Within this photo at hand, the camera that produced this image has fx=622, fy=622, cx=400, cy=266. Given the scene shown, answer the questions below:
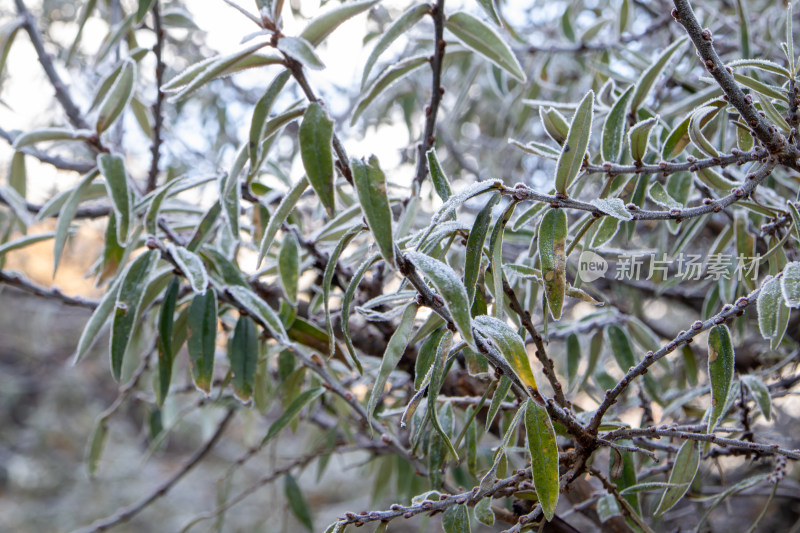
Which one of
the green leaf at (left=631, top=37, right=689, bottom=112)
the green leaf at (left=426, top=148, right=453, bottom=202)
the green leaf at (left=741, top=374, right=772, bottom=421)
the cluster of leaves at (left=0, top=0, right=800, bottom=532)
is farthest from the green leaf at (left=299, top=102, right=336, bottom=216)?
the green leaf at (left=741, top=374, right=772, bottom=421)

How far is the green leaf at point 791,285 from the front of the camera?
40 cm

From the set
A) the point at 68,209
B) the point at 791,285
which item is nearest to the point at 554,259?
the point at 791,285

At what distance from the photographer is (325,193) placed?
1.32 feet

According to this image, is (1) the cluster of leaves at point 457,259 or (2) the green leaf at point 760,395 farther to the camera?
(2) the green leaf at point 760,395

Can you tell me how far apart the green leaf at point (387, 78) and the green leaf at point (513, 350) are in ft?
0.82

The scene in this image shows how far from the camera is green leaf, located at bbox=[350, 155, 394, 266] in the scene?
35cm

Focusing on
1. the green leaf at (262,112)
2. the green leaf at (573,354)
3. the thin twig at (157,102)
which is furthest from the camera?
the green leaf at (573,354)

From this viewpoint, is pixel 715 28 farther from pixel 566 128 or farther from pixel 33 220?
pixel 33 220

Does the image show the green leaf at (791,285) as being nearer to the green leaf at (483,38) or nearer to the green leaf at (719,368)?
the green leaf at (719,368)

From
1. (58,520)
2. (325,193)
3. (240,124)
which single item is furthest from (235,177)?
(58,520)

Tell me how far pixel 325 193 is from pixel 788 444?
1.00 meters

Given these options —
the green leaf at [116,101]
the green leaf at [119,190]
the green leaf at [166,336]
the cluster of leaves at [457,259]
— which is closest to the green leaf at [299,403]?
the cluster of leaves at [457,259]

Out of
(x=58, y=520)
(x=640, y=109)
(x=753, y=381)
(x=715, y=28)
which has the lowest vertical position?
(x=58, y=520)

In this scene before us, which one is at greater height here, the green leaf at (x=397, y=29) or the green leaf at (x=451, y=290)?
the green leaf at (x=397, y=29)
